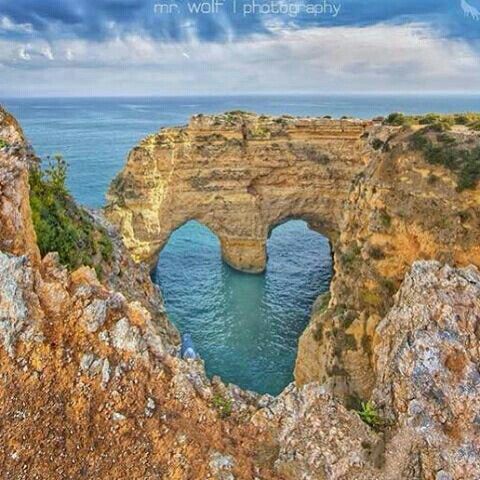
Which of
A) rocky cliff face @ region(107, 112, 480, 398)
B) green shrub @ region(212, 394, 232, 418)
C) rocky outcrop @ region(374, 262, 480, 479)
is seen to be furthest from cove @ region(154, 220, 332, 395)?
green shrub @ region(212, 394, 232, 418)

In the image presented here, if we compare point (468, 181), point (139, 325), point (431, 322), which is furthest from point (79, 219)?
point (468, 181)

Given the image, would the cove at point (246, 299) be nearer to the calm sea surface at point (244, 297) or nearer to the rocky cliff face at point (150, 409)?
the calm sea surface at point (244, 297)

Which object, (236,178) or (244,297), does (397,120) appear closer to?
(236,178)

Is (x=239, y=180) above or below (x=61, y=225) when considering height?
below

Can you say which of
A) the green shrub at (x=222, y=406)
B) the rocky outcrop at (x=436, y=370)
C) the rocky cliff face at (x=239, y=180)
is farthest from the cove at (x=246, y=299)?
the green shrub at (x=222, y=406)

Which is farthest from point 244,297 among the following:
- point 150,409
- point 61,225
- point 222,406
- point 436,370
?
point 150,409

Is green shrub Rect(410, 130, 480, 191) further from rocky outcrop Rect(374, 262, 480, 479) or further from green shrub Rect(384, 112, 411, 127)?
rocky outcrop Rect(374, 262, 480, 479)
